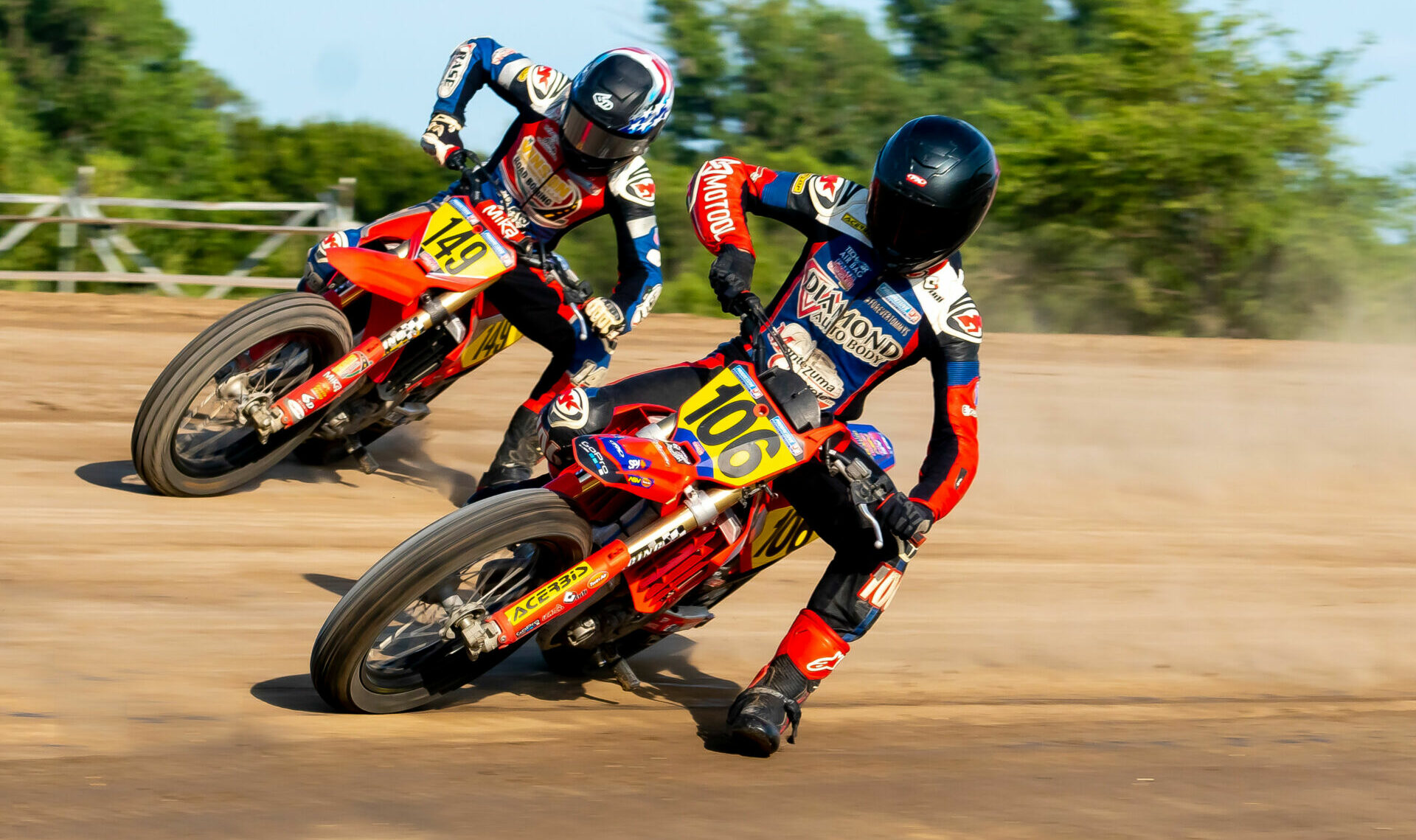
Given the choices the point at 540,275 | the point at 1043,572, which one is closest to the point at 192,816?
the point at 540,275

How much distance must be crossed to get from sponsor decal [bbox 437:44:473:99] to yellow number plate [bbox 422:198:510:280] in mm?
774

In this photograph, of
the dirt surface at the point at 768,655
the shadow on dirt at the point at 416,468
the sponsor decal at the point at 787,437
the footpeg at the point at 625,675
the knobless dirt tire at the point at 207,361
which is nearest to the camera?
the dirt surface at the point at 768,655

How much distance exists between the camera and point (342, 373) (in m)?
6.92

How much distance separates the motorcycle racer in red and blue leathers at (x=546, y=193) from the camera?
7.23 metres

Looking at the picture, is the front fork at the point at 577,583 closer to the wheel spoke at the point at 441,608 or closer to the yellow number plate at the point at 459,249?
the wheel spoke at the point at 441,608

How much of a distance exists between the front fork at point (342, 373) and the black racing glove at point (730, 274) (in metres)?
2.43

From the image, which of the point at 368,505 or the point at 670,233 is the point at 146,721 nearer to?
the point at 368,505

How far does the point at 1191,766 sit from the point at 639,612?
2.14 meters

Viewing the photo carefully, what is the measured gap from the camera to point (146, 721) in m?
4.53

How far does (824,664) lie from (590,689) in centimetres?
96

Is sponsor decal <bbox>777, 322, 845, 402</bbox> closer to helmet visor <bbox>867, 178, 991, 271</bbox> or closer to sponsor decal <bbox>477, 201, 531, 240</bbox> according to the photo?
helmet visor <bbox>867, 178, 991, 271</bbox>

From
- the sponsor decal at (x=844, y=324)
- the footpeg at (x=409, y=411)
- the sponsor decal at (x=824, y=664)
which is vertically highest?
the sponsor decal at (x=844, y=324)

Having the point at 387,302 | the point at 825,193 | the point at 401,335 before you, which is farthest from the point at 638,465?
the point at 387,302

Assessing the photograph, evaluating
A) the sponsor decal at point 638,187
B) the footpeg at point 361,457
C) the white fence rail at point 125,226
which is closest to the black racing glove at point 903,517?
the sponsor decal at point 638,187
